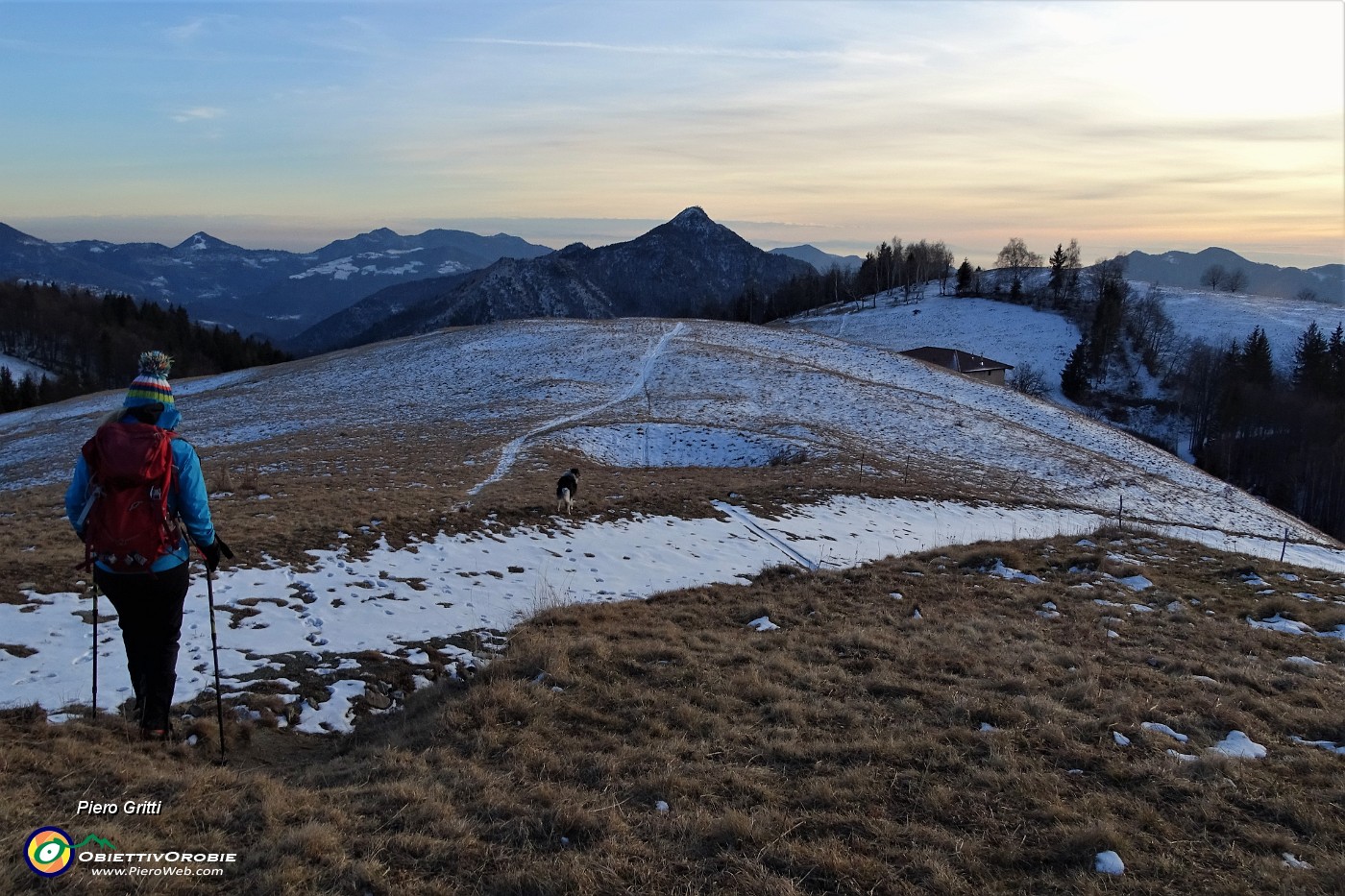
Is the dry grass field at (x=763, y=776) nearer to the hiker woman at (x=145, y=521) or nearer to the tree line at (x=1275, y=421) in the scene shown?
the hiker woman at (x=145, y=521)

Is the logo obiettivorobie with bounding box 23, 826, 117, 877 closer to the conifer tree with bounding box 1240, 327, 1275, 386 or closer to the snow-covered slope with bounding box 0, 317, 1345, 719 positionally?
the snow-covered slope with bounding box 0, 317, 1345, 719

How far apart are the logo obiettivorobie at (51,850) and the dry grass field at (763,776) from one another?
7cm

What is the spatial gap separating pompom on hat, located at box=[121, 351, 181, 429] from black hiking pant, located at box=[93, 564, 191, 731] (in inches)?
49.5

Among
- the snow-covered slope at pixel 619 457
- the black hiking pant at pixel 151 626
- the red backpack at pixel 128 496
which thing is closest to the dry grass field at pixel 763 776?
the black hiking pant at pixel 151 626

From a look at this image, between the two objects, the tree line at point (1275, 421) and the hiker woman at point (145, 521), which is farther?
the tree line at point (1275, 421)

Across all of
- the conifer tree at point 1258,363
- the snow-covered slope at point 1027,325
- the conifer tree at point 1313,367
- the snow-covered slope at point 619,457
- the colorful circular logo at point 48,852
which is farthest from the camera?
the snow-covered slope at point 1027,325

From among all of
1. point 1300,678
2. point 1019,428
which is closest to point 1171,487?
point 1019,428

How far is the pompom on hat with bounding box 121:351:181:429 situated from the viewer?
5.65m

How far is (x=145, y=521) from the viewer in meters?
5.50

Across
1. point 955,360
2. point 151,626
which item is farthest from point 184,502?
point 955,360

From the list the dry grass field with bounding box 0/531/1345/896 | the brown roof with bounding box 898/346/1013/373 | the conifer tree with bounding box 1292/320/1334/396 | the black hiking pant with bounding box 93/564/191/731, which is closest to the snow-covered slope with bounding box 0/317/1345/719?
the black hiking pant with bounding box 93/564/191/731

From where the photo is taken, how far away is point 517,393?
41281 mm

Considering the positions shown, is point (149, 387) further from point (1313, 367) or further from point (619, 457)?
point (1313, 367)

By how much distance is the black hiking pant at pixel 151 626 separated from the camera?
5617 millimetres
